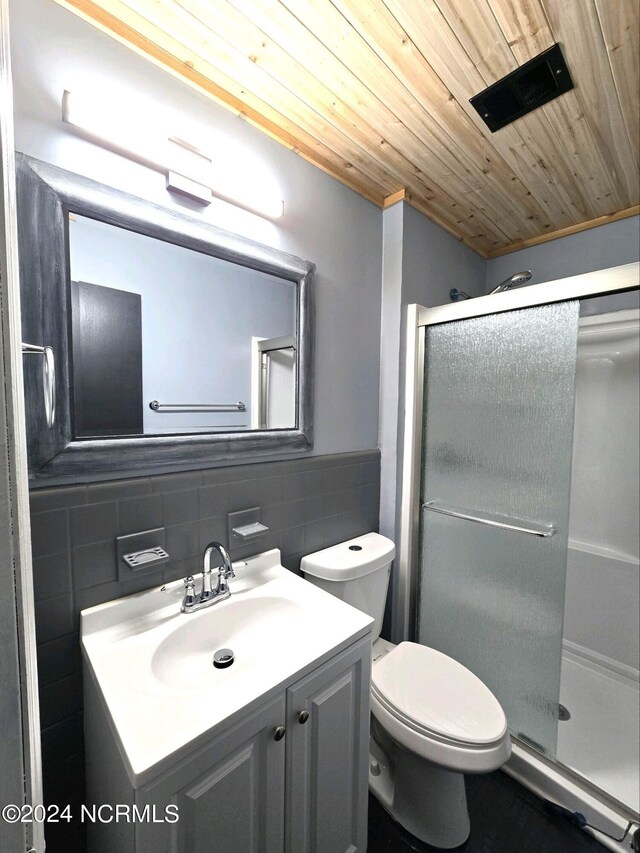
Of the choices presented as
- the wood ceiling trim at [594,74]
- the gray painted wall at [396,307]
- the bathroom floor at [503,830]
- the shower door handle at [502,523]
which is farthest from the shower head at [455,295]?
the bathroom floor at [503,830]

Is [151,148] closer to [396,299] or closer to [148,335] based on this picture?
[148,335]

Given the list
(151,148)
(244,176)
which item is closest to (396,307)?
(244,176)

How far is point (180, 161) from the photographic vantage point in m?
1.00

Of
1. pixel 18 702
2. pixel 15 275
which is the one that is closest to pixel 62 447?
pixel 15 275

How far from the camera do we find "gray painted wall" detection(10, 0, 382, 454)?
2.68 ft

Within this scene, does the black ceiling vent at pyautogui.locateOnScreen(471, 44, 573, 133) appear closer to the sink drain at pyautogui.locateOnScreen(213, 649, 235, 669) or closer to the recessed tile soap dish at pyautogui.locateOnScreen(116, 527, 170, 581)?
the recessed tile soap dish at pyautogui.locateOnScreen(116, 527, 170, 581)

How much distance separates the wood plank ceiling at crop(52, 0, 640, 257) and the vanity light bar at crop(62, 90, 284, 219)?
0.75ft

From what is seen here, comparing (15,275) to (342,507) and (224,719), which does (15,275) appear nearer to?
(224,719)

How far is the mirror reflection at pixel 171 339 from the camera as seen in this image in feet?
2.97

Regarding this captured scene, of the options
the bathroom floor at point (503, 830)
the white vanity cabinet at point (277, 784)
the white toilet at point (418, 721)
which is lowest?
the bathroom floor at point (503, 830)

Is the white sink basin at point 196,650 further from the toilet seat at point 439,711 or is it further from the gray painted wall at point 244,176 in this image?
the gray painted wall at point 244,176

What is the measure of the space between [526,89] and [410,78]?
371mm

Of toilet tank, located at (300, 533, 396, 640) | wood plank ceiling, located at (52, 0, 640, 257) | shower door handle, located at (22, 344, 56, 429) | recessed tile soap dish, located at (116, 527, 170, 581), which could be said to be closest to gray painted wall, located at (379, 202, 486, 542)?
wood plank ceiling, located at (52, 0, 640, 257)

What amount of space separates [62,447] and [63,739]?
2.44 feet
